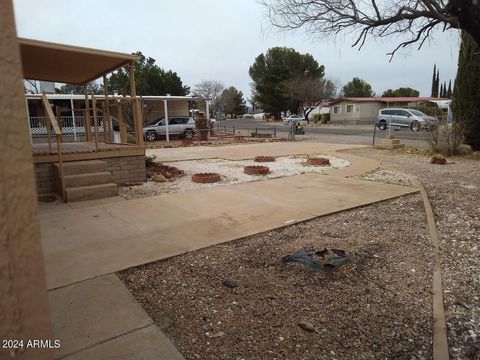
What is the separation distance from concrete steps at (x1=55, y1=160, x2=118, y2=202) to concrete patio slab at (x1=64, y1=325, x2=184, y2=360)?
4.26 m

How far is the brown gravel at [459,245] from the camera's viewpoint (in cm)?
254

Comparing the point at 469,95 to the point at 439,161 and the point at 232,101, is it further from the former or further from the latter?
the point at 232,101

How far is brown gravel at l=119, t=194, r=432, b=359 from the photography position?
7.80 ft

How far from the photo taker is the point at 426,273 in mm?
3363

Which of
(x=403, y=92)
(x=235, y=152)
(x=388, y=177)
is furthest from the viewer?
(x=403, y=92)

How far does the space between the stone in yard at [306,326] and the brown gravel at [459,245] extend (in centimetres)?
87

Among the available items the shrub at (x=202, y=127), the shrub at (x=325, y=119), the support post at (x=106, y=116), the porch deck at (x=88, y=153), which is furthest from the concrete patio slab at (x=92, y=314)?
the shrub at (x=325, y=119)

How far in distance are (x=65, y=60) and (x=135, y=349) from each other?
6437mm

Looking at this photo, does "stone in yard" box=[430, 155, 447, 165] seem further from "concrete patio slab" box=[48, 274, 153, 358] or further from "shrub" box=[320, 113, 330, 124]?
"shrub" box=[320, 113, 330, 124]

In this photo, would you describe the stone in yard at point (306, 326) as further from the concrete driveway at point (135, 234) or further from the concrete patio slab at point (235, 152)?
the concrete patio slab at point (235, 152)

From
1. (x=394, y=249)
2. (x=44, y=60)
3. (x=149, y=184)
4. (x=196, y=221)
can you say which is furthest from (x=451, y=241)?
(x=44, y=60)

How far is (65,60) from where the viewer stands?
7.02 metres

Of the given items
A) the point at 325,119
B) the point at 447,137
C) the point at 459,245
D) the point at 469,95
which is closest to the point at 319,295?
the point at 459,245

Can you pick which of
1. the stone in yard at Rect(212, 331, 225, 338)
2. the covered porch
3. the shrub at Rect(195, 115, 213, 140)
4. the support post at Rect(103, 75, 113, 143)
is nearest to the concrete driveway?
the stone in yard at Rect(212, 331, 225, 338)
